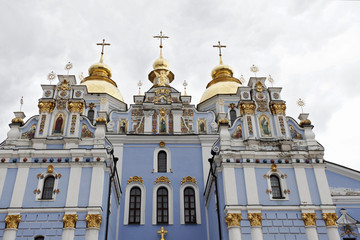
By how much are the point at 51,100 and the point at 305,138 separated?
43.6ft

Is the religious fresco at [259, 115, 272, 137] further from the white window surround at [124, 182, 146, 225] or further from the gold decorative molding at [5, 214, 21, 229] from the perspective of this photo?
the gold decorative molding at [5, 214, 21, 229]

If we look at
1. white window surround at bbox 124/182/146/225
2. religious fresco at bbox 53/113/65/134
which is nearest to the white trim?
religious fresco at bbox 53/113/65/134

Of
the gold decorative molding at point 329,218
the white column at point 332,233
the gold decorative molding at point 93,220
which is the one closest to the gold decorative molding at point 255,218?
the gold decorative molding at point 329,218

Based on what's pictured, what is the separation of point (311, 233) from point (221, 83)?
51.8 ft

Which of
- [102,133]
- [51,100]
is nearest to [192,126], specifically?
[102,133]

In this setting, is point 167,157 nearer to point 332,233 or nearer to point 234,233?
point 234,233

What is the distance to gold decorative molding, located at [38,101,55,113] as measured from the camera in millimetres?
20594

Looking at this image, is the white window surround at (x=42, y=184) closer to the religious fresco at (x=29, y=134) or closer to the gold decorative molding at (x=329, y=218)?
the religious fresco at (x=29, y=134)

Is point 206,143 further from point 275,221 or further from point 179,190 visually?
point 275,221

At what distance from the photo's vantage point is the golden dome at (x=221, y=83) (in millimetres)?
29422

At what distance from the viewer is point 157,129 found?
24219 mm

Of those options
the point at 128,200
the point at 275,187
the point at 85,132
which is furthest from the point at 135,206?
the point at 275,187

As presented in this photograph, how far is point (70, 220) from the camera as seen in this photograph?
55.0 feet

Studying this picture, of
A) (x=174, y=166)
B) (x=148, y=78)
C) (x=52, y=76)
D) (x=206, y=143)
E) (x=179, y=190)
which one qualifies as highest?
(x=148, y=78)
